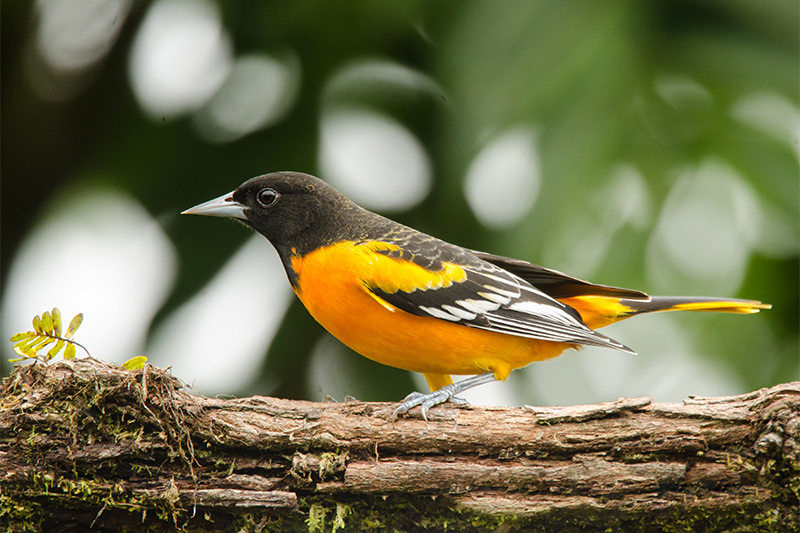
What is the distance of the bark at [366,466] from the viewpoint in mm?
2824

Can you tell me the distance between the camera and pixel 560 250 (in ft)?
13.4

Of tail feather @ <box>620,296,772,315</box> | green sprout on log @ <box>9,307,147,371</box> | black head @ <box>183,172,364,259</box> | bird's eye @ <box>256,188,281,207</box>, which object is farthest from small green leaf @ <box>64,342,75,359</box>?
tail feather @ <box>620,296,772,315</box>

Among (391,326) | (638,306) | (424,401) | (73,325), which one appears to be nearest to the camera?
(73,325)

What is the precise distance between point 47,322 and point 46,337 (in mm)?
92

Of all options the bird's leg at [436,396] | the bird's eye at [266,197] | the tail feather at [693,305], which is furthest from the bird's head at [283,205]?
the tail feather at [693,305]

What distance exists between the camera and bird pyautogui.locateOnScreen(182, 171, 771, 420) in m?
3.89

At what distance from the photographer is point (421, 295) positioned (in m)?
3.94

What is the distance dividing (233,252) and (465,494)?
2.56 m

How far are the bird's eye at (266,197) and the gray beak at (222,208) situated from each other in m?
0.13

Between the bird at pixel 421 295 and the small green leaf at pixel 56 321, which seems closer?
the small green leaf at pixel 56 321

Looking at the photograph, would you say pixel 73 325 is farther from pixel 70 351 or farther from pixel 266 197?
pixel 266 197

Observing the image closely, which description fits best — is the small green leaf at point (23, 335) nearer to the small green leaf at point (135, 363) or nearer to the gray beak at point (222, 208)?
the small green leaf at point (135, 363)

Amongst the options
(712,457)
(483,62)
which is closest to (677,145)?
(483,62)

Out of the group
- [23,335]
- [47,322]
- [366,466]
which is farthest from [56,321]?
[366,466]
